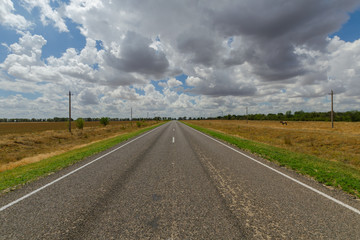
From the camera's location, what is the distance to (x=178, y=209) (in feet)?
11.1

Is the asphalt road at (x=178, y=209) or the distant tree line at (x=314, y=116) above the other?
the distant tree line at (x=314, y=116)

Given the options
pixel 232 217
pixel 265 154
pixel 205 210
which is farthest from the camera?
pixel 265 154

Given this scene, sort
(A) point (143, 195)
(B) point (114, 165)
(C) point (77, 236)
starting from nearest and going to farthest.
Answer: (C) point (77, 236), (A) point (143, 195), (B) point (114, 165)

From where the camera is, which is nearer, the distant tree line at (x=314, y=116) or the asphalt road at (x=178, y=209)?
the asphalt road at (x=178, y=209)

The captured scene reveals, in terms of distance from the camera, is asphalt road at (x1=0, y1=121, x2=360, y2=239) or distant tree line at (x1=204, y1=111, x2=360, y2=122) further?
distant tree line at (x1=204, y1=111, x2=360, y2=122)

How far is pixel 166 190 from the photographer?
4344 mm

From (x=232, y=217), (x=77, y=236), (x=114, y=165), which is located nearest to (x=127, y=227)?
(x=77, y=236)

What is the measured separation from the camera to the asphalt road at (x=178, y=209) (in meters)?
2.70

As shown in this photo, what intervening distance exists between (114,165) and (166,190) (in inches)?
139

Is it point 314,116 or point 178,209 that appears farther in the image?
point 314,116

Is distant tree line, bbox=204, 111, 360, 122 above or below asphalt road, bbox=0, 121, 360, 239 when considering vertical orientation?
above

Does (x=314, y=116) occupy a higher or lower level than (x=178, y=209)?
higher

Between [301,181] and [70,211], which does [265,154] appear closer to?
[301,181]

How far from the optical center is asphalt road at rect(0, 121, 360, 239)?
270cm
